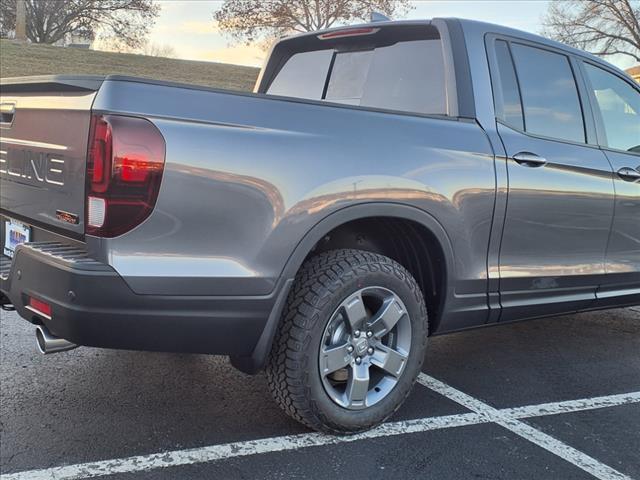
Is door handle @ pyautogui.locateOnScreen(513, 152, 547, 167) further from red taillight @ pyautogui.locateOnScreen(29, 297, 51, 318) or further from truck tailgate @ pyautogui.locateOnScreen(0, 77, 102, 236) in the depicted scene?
red taillight @ pyautogui.locateOnScreen(29, 297, 51, 318)

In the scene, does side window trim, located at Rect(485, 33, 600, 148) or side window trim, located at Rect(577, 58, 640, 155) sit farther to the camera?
side window trim, located at Rect(577, 58, 640, 155)

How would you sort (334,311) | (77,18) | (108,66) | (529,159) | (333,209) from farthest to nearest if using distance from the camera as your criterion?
1. (77,18)
2. (108,66)
3. (529,159)
4. (334,311)
5. (333,209)

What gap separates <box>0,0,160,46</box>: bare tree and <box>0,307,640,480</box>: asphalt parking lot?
113ft

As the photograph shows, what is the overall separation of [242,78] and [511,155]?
2657 centimetres

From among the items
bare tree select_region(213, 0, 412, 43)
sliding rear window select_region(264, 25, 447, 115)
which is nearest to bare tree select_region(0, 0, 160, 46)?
bare tree select_region(213, 0, 412, 43)

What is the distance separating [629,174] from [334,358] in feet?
7.61

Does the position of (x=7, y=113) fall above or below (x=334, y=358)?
above

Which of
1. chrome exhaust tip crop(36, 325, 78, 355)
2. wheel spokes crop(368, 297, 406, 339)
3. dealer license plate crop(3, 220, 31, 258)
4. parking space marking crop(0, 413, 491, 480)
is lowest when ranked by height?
parking space marking crop(0, 413, 491, 480)

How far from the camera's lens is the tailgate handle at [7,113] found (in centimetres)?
294

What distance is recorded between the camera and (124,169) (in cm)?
229

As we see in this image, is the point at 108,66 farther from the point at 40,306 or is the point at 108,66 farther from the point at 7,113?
the point at 40,306

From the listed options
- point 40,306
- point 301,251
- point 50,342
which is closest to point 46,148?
point 40,306

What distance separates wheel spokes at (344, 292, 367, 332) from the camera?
285cm

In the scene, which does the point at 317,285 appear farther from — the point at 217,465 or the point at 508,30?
the point at 508,30
